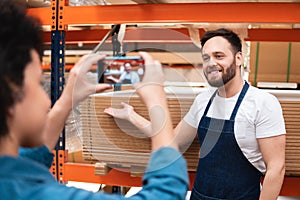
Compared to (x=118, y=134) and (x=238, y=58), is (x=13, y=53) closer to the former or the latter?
(x=118, y=134)

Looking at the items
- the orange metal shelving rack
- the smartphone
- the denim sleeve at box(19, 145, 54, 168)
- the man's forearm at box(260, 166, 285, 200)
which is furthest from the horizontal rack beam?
the denim sleeve at box(19, 145, 54, 168)

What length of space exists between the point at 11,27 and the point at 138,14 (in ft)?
3.95

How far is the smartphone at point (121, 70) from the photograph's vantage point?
32.3 inches

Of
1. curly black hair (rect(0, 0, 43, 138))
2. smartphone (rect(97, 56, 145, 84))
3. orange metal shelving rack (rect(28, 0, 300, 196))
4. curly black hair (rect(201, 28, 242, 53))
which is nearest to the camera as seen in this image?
curly black hair (rect(0, 0, 43, 138))

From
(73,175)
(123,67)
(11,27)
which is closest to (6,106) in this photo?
(11,27)

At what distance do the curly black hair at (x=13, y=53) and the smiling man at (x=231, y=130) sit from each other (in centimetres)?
91

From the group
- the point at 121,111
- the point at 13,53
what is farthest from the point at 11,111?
the point at 121,111

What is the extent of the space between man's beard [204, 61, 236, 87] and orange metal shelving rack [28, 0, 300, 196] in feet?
0.74

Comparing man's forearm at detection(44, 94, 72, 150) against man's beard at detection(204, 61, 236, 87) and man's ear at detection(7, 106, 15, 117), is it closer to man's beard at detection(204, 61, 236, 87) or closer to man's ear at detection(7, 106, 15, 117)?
man's ear at detection(7, 106, 15, 117)

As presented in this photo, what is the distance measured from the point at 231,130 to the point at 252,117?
114mm

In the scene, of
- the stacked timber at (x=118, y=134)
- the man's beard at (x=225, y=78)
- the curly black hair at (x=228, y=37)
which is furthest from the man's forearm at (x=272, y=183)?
the curly black hair at (x=228, y=37)

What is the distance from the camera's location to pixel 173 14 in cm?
178

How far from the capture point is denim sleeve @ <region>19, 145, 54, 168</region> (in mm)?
935

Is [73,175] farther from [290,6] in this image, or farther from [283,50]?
[283,50]
